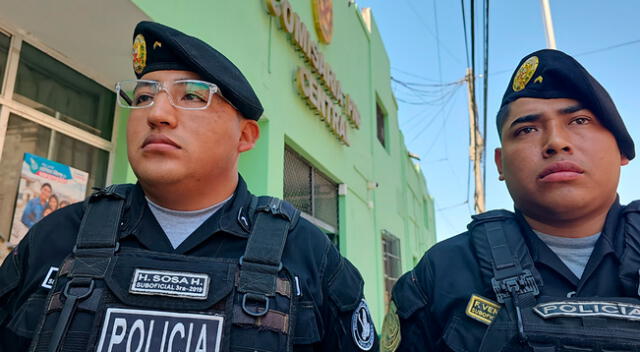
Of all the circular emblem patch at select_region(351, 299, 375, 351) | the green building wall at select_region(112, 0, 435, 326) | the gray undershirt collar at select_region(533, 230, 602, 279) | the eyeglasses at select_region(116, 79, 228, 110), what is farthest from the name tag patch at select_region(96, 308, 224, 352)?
the green building wall at select_region(112, 0, 435, 326)

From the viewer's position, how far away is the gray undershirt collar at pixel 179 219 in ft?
4.36

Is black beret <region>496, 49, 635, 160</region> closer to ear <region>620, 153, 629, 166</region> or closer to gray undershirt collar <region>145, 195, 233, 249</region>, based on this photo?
ear <region>620, 153, 629, 166</region>

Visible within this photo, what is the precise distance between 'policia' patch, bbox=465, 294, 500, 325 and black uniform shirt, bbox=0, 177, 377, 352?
1.18ft

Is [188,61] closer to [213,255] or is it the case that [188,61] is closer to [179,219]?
[179,219]

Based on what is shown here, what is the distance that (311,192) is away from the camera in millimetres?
5855

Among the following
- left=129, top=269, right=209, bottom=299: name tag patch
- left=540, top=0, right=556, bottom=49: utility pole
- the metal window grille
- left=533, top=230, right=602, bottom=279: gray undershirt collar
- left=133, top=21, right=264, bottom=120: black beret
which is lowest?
left=129, top=269, right=209, bottom=299: name tag patch

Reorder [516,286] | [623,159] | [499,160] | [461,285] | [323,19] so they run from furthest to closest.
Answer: [323,19] → [499,160] → [623,159] → [461,285] → [516,286]

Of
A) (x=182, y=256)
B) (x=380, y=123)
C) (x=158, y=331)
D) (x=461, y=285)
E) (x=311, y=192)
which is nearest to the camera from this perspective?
(x=158, y=331)

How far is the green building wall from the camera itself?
12.4ft

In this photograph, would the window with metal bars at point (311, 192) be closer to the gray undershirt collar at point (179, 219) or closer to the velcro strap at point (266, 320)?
the gray undershirt collar at point (179, 219)

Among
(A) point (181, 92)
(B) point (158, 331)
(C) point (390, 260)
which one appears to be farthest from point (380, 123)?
(B) point (158, 331)

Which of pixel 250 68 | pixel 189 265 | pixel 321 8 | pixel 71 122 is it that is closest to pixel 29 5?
pixel 71 122

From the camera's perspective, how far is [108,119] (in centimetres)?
344

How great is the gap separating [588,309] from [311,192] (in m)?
4.75
